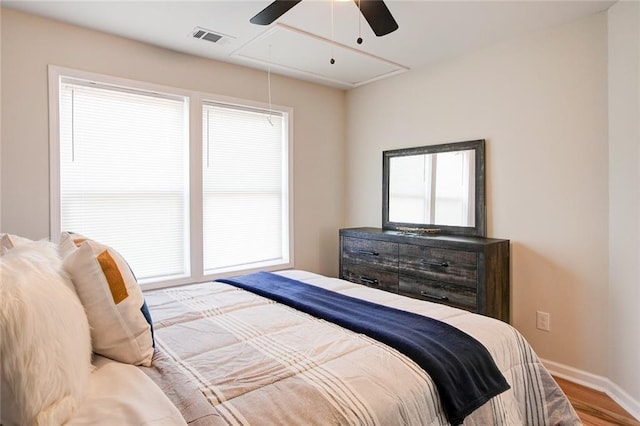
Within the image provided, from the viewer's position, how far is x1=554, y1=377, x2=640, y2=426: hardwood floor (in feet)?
6.88

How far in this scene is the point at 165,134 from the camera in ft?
10.2

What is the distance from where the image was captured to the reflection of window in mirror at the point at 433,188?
312cm

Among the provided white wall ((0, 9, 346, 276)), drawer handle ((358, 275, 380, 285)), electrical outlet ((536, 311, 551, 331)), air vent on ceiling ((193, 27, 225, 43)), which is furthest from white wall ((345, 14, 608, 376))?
air vent on ceiling ((193, 27, 225, 43))

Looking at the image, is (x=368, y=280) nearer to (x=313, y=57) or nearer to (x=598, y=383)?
(x=598, y=383)

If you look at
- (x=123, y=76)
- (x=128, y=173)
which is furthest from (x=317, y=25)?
(x=128, y=173)

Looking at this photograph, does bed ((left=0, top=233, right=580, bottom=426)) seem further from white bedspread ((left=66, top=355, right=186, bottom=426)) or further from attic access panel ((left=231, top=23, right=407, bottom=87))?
attic access panel ((left=231, top=23, right=407, bottom=87))

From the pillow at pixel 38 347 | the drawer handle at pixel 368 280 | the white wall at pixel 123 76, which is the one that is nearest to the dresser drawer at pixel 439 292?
the drawer handle at pixel 368 280

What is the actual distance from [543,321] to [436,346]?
183cm

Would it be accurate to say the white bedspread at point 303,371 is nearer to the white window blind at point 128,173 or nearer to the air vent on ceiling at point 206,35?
the white window blind at point 128,173

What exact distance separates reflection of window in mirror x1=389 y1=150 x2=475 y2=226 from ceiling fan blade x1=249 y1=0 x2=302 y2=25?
1921 mm

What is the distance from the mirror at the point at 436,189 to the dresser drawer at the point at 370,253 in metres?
0.36

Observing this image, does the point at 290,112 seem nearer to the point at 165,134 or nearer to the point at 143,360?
the point at 165,134

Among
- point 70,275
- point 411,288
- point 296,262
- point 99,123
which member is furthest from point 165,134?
point 411,288

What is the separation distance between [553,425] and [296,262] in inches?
102
